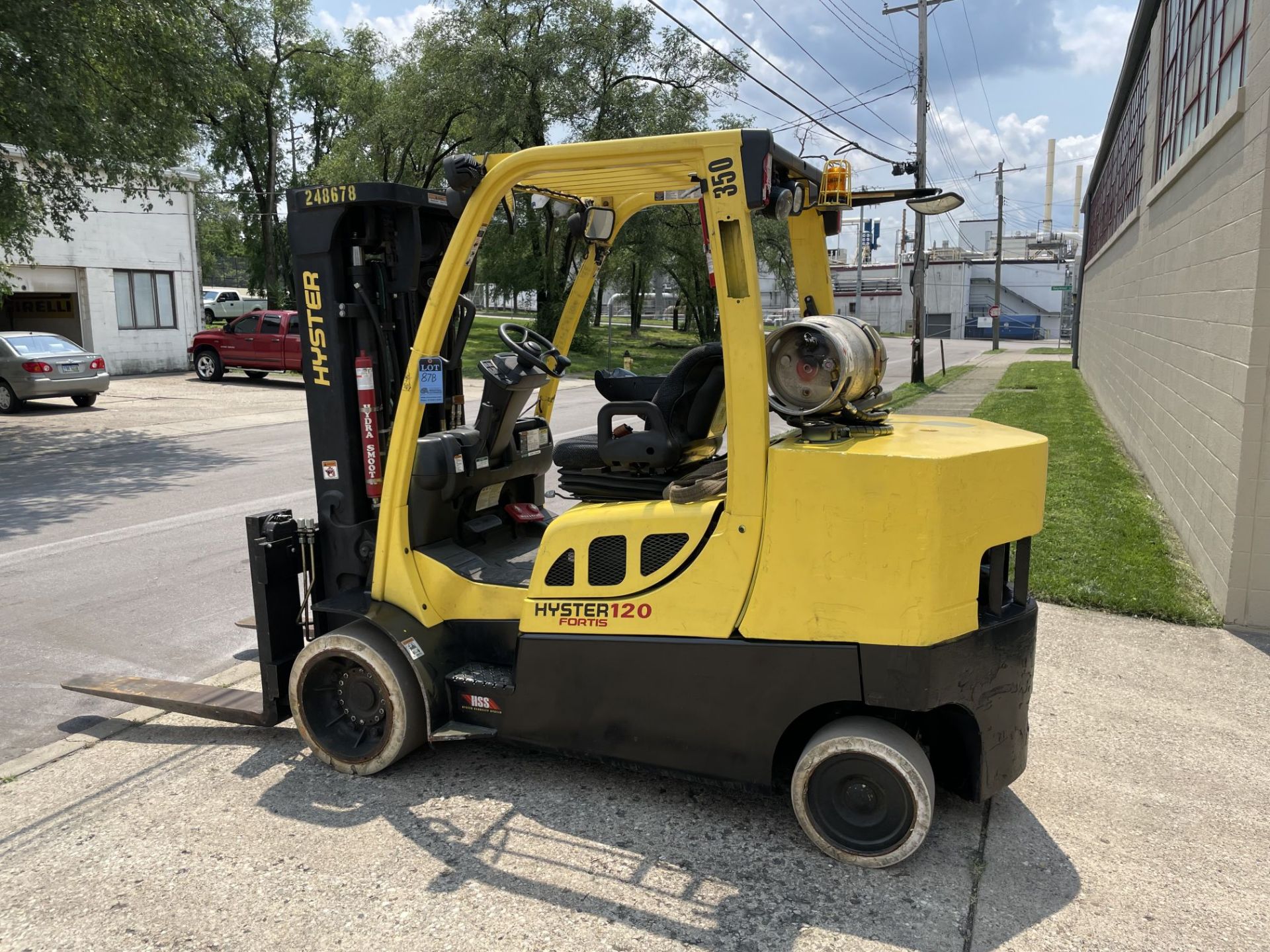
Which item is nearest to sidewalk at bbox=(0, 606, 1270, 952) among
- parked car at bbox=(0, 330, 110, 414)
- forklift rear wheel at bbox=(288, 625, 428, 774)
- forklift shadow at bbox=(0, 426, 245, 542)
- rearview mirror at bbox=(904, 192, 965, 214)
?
forklift rear wheel at bbox=(288, 625, 428, 774)

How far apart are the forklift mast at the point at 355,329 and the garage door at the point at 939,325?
8795 cm

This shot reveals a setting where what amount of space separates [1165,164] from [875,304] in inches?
3177

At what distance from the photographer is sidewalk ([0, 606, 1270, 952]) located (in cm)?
314

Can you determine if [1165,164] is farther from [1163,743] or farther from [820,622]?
[820,622]

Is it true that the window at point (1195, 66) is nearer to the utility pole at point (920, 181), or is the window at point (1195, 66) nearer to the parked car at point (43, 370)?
the utility pole at point (920, 181)

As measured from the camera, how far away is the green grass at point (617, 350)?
104ft

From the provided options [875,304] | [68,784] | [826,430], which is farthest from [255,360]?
[875,304]

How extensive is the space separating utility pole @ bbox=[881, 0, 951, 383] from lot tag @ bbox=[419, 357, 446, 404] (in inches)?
945

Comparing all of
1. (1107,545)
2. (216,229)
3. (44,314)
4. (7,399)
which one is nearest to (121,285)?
(44,314)

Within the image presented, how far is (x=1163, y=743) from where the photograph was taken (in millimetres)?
4609

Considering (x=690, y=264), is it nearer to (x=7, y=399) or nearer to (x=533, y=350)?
(x=7, y=399)

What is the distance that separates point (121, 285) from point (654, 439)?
1048 inches

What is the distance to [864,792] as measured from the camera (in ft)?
11.5

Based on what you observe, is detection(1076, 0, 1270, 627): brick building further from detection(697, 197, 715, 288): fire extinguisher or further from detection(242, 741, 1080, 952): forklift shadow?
detection(697, 197, 715, 288): fire extinguisher
